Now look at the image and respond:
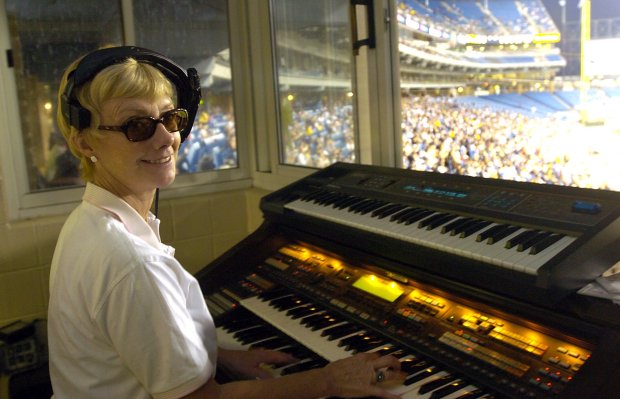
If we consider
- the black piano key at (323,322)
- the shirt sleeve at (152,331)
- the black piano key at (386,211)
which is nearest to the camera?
the shirt sleeve at (152,331)

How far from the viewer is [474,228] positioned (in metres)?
1.34

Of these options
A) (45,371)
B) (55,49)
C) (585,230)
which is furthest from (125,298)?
(55,49)

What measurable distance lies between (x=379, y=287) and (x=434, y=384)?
36 centimetres

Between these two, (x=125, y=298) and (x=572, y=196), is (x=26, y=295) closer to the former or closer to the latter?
(x=125, y=298)

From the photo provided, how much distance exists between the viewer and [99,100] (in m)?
1.13

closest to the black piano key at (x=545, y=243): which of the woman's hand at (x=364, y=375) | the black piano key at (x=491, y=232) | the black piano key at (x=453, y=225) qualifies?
the black piano key at (x=491, y=232)

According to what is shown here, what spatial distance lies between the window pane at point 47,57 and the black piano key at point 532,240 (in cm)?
218

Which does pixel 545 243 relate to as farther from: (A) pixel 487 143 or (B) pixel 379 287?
(A) pixel 487 143

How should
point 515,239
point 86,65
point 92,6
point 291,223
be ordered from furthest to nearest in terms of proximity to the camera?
point 92,6
point 291,223
point 515,239
point 86,65

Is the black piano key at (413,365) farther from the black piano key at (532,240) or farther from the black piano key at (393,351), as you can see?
the black piano key at (532,240)

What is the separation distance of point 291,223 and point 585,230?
Result: 34.8 inches

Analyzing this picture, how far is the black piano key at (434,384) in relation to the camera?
3.75ft

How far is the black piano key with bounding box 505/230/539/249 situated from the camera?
3.97ft

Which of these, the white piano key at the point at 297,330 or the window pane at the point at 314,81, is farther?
the window pane at the point at 314,81
